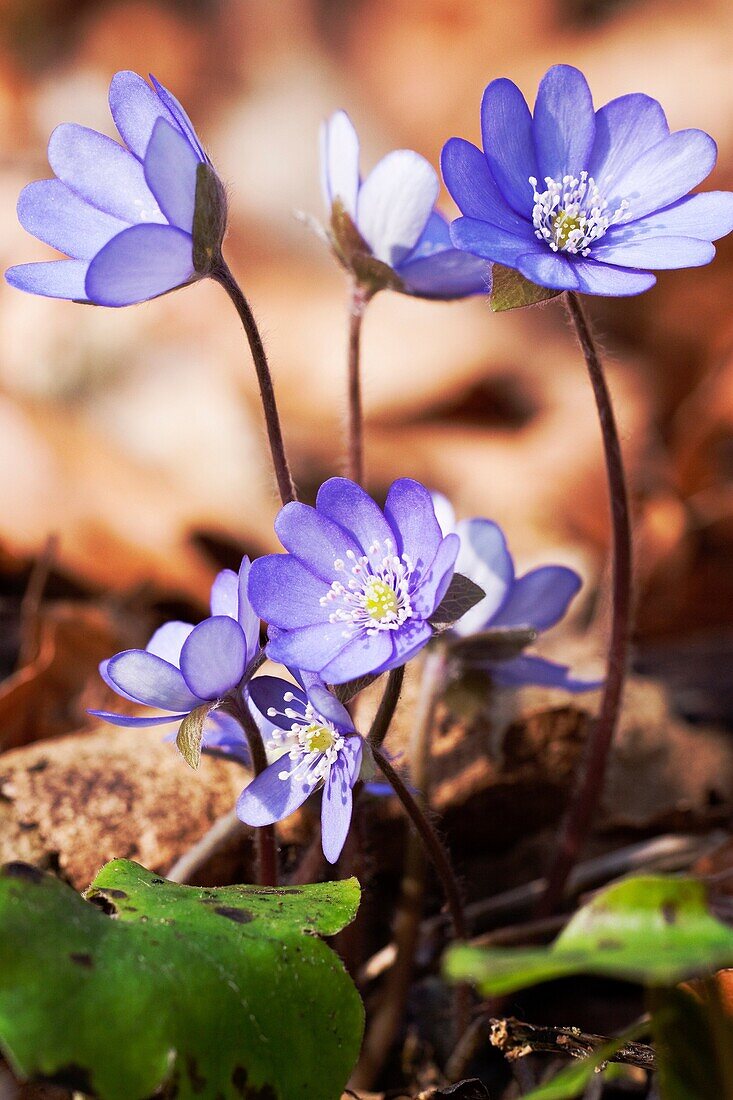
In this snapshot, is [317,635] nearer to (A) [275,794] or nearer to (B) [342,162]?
(A) [275,794]

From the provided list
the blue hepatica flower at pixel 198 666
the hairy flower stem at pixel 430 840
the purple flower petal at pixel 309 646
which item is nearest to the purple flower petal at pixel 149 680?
the blue hepatica flower at pixel 198 666

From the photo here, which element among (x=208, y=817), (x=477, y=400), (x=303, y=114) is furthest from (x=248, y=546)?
(x=303, y=114)

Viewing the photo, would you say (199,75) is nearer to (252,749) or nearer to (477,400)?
(477,400)

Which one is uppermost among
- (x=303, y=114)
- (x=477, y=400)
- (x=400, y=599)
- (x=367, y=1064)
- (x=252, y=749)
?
(x=303, y=114)

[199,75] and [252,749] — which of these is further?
[199,75]

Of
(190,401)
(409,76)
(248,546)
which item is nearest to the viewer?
(248,546)

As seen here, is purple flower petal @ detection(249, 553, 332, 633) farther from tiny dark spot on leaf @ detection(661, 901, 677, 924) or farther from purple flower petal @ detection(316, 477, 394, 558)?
tiny dark spot on leaf @ detection(661, 901, 677, 924)
